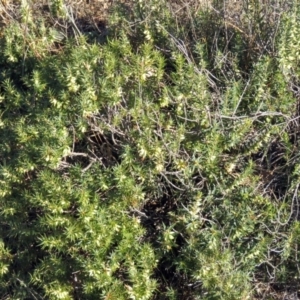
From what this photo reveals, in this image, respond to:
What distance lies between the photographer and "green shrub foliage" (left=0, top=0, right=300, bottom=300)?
3.57 meters

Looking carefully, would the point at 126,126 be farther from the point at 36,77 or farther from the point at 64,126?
the point at 36,77

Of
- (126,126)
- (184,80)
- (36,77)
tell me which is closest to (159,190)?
(126,126)

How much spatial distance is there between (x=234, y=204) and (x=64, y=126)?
1018mm

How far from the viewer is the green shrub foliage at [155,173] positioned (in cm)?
357

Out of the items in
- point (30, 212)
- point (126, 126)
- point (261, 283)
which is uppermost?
point (126, 126)

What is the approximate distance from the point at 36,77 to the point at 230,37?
1214 mm

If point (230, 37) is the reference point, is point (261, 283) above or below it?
below

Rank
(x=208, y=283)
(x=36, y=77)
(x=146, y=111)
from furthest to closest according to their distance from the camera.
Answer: (x=36, y=77)
(x=146, y=111)
(x=208, y=283)

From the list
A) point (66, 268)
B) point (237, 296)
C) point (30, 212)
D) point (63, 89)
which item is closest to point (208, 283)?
point (237, 296)

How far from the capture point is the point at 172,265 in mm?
3732

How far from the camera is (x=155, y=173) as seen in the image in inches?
145

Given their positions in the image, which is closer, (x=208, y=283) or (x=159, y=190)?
(x=208, y=283)

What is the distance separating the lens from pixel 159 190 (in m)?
3.79

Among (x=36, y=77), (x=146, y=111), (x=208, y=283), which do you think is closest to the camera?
(x=208, y=283)
